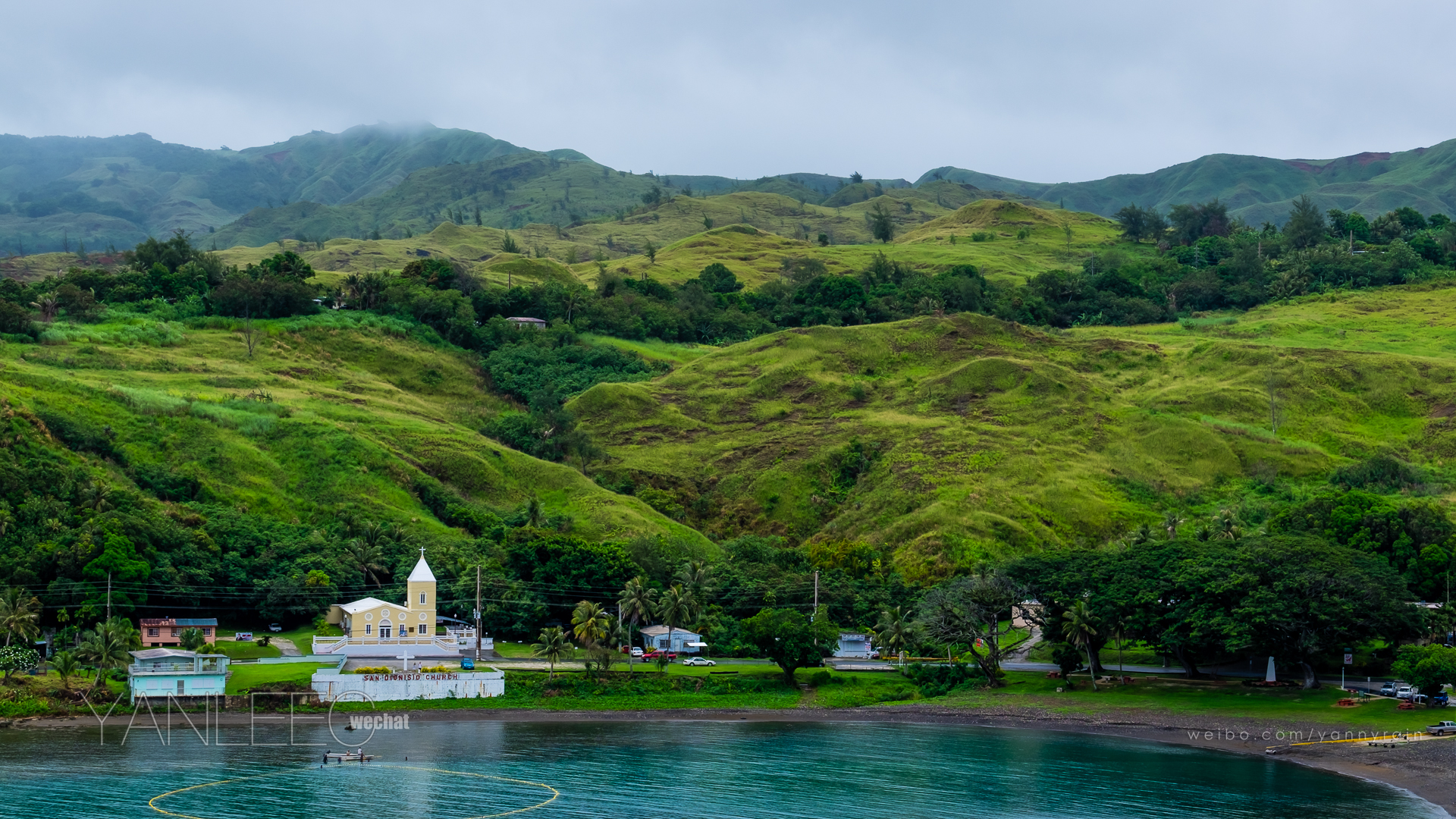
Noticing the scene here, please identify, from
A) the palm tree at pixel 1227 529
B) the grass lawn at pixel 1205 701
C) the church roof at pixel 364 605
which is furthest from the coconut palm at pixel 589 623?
the palm tree at pixel 1227 529

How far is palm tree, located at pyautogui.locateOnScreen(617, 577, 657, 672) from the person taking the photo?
97062 millimetres

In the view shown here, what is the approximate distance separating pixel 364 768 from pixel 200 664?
2077cm

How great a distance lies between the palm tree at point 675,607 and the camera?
95812mm

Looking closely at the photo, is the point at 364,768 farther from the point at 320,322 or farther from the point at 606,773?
the point at 320,322

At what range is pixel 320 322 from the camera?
170 m

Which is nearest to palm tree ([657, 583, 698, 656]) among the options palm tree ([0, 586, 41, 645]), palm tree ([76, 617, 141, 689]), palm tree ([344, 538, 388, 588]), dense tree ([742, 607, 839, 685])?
dense tree ([742, 607, 839, 685])

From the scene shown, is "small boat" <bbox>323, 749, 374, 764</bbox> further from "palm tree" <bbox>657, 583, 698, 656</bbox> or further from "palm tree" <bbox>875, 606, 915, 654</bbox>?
"palm tree" <bbox>875, 606, 915, 654</bbox>

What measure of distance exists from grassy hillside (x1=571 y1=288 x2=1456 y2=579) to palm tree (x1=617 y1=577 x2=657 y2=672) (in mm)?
28199

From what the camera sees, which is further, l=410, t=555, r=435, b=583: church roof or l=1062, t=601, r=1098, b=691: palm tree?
l=410, t=555, r=435, b=583: church roof

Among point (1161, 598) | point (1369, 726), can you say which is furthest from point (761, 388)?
point (1369, 726)

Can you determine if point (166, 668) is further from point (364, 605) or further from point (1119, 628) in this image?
point (1119, 628)

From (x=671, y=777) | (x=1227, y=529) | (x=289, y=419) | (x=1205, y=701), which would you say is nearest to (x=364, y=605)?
(x=671, y=777)

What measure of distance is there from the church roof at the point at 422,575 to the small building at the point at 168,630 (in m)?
13.2

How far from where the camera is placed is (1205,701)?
8319cm
